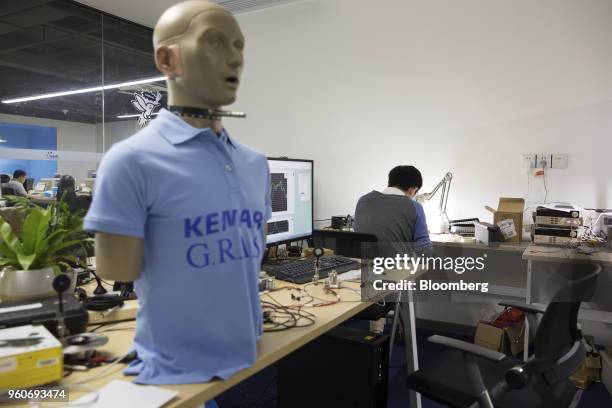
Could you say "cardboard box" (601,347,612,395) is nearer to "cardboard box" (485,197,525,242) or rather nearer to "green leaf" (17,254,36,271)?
"cardboard box" (485,197,525,242)

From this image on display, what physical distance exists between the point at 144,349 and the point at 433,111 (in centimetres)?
306

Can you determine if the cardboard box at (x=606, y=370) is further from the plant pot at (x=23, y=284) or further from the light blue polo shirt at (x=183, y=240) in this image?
the plant pot at (x=23, y=284)

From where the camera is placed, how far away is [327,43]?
3883mm

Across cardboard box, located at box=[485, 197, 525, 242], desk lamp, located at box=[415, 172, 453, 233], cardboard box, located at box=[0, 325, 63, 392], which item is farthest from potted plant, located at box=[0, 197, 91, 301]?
cardboard box, located at box=[485, 197, 525, 242]

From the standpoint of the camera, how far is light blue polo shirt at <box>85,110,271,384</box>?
2.76 feet

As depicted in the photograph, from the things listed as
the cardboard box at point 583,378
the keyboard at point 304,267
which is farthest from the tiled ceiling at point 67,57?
the cardboard box at point 583,378

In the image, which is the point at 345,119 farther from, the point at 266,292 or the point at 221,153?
the point at 221,153

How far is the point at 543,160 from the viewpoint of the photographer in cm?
312

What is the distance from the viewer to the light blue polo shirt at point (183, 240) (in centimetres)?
84

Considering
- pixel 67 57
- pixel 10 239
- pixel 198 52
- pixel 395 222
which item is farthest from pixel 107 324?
pixel 67 57

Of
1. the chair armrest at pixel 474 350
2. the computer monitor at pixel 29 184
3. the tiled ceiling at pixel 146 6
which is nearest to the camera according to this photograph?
the chair armrest at pixel 474 350

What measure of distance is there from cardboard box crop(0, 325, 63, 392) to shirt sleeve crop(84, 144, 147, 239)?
0.98 feet

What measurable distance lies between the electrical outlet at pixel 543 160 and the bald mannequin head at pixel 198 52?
2.78m

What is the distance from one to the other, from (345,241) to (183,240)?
1514mm
